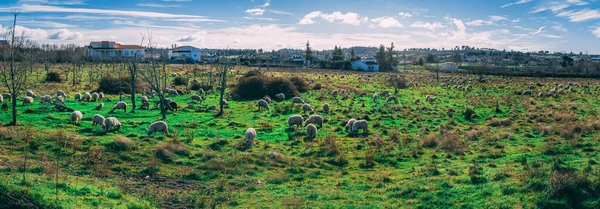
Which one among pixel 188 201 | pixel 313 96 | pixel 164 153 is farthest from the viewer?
pixel 313 96

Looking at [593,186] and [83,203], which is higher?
[593,186]

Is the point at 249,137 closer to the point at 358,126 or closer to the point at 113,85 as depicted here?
the point at 358,126

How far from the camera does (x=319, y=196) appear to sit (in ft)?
44.8

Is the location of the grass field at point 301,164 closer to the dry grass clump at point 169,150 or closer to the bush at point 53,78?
the dry grass clump at point 169,150

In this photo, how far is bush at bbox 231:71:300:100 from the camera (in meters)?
43.9

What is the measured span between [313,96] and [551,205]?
34251 mm

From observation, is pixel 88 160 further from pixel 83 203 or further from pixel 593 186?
pixel 593 186

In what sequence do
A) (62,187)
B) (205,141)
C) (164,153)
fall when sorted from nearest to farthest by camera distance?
1. (62,187)
2. (164,153)
3. (205,141)

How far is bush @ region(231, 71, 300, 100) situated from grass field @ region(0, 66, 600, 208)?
14.8 m

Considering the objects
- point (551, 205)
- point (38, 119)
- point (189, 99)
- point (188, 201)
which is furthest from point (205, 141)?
point (189, 99)

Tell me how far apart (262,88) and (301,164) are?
26911 millimetres

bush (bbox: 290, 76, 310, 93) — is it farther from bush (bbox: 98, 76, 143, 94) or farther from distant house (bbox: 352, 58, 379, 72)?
distant house (bbox: 352, 58, 379, 72)

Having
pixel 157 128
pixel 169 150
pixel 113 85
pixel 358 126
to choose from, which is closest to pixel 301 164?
pixel 169 150

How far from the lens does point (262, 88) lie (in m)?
44.0
